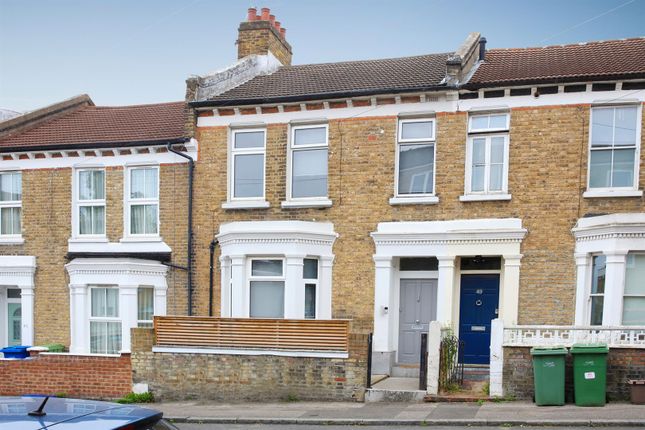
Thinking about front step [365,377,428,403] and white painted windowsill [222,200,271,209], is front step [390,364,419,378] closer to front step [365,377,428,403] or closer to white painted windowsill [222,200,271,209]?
front step [365,377,428,403]

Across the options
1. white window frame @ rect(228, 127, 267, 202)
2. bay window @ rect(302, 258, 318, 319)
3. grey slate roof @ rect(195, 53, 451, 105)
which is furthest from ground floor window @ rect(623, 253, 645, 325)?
white window frame @ rect(228, 127, 267, 202)

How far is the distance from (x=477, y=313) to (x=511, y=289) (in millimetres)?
1148

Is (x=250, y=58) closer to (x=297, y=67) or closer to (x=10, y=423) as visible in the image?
(x=297, y=67)

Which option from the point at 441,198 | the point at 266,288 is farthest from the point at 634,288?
the point at 266,288

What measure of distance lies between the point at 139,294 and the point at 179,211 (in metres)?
2.34

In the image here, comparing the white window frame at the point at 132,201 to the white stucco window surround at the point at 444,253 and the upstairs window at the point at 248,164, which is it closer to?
the upstairs window at the point at 248,164

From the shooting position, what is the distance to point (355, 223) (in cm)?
1362

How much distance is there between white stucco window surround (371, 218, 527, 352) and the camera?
12539mm

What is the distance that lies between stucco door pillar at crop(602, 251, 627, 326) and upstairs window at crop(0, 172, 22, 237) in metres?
14.5

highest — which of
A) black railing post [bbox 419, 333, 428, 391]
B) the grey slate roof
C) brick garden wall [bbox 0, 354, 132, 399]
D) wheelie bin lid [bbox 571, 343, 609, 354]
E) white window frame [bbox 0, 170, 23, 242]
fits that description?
the grey slate roof

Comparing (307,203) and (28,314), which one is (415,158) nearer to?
(307,203)

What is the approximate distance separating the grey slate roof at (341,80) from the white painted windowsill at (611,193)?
3901 millimetres

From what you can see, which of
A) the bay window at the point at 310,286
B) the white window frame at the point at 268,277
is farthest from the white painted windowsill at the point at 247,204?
the bay window at the point at 310,286

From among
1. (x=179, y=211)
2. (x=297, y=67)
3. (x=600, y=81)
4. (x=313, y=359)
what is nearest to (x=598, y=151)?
(x=600, y=81)
